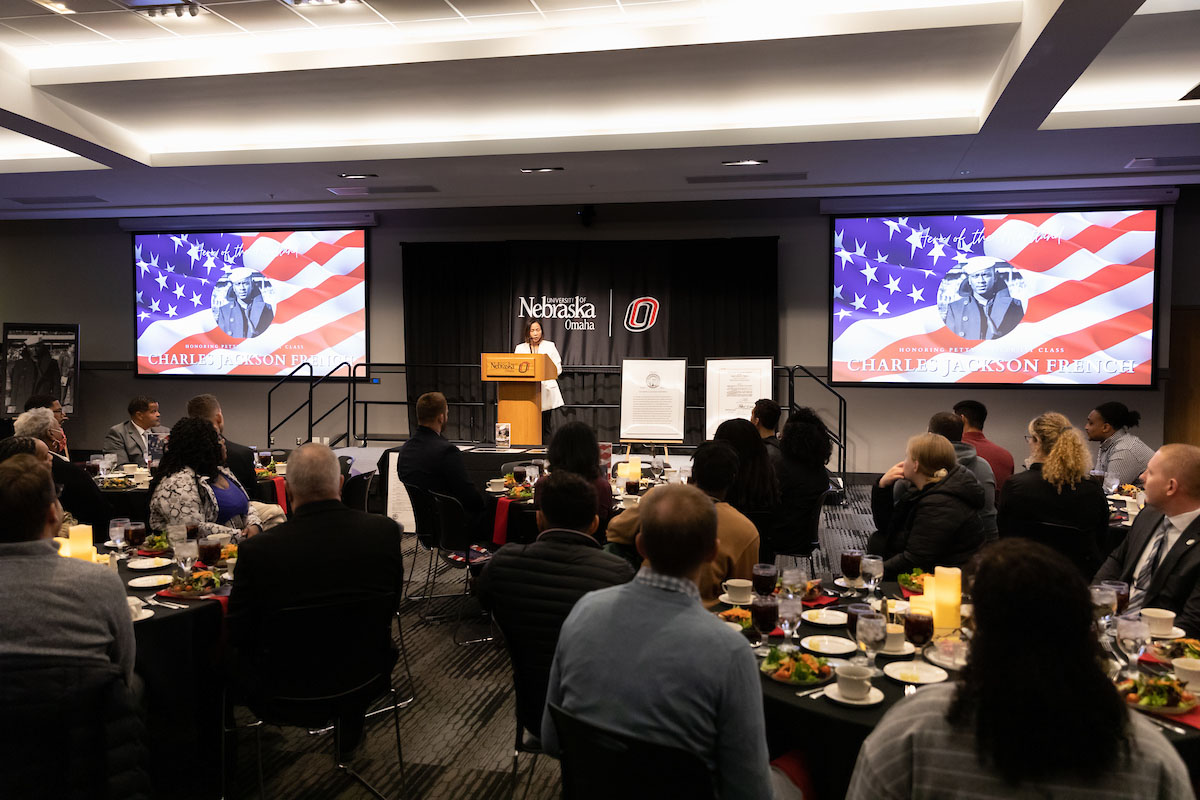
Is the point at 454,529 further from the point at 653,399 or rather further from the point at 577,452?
the point at 653,399

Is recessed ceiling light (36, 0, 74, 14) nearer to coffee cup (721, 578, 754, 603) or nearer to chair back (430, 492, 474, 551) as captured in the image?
chair back (430, 492, 474, 551)

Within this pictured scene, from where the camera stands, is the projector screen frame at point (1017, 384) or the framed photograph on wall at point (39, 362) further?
the framed photograph on wall at point (39, 362)

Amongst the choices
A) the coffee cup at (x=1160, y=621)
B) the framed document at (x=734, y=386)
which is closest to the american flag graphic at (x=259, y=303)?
the framed document at (x=734, y=386)

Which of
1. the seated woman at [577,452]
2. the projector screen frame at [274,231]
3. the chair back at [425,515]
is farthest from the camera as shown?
the projector screen frame at [274,231]

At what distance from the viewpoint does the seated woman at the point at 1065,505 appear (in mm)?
4090

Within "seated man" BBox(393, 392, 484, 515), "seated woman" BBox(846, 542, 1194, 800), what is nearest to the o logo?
"seated man" BBox(393, 392, 484, 515)

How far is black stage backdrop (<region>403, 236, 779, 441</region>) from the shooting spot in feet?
31.9

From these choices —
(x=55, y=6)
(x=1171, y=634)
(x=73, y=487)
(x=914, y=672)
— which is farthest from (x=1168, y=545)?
(x=55, y=6)

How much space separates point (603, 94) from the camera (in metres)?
6.32

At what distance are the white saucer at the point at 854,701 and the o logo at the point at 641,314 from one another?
7858 mm

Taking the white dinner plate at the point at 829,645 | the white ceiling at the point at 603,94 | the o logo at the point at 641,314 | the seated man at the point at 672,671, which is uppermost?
the white ceiling at the point at 603,94

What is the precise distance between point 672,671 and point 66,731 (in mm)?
1528

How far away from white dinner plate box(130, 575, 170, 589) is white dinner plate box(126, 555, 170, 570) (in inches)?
5.7

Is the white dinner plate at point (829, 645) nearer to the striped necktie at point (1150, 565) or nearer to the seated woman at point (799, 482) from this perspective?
the striped necktie at point (1150, 565)
